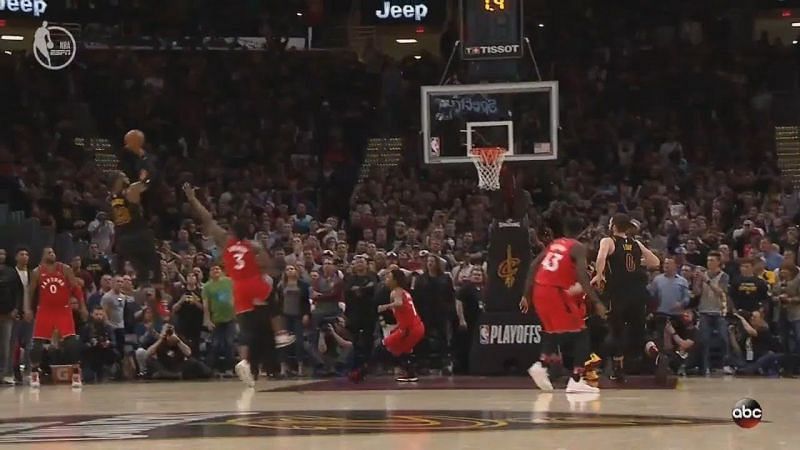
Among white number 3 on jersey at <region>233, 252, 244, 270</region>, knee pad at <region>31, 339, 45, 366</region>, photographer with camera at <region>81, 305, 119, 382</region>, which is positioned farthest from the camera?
photographer with camera at <region>81, 305, 119, 382</region>

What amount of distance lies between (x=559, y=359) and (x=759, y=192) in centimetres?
1147

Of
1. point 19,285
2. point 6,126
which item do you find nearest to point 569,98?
point 6,126

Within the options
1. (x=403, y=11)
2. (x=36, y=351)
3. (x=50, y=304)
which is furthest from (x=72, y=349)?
(x=403, y=11)

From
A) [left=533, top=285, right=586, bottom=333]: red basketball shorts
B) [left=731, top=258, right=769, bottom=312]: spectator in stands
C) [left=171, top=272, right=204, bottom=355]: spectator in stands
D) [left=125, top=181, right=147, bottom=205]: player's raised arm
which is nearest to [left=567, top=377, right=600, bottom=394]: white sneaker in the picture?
[left=533, top=285, right=586, bottom=333]: red basketball shorts

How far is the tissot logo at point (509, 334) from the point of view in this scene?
21750mm

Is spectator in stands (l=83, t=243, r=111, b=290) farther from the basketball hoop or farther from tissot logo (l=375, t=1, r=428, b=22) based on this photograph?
tissot logo (l=375, t=1, r=428, b=22)

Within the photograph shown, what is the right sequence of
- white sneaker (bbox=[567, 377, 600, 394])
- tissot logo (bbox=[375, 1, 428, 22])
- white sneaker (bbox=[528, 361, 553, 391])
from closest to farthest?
white sneaker (bbox=[567, 377, 600, 394]) < white sneaker (bbox=[528, 361, 553, 391]) < tissot logo (bbox=[375, 1, 428, 22])

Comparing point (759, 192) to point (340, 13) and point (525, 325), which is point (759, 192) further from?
point (340, 13)

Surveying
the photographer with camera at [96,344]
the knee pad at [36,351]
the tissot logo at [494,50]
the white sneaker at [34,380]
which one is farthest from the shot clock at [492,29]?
the white sneaker at [34,380]

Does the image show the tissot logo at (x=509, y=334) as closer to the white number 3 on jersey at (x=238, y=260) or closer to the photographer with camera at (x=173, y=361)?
the photographer with camera at (x=173, y=361)

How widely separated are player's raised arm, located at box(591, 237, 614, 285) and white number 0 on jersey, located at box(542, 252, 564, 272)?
29.1 inches

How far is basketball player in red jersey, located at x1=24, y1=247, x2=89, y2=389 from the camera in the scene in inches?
870

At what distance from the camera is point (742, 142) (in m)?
33.5

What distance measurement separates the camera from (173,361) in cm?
2319
